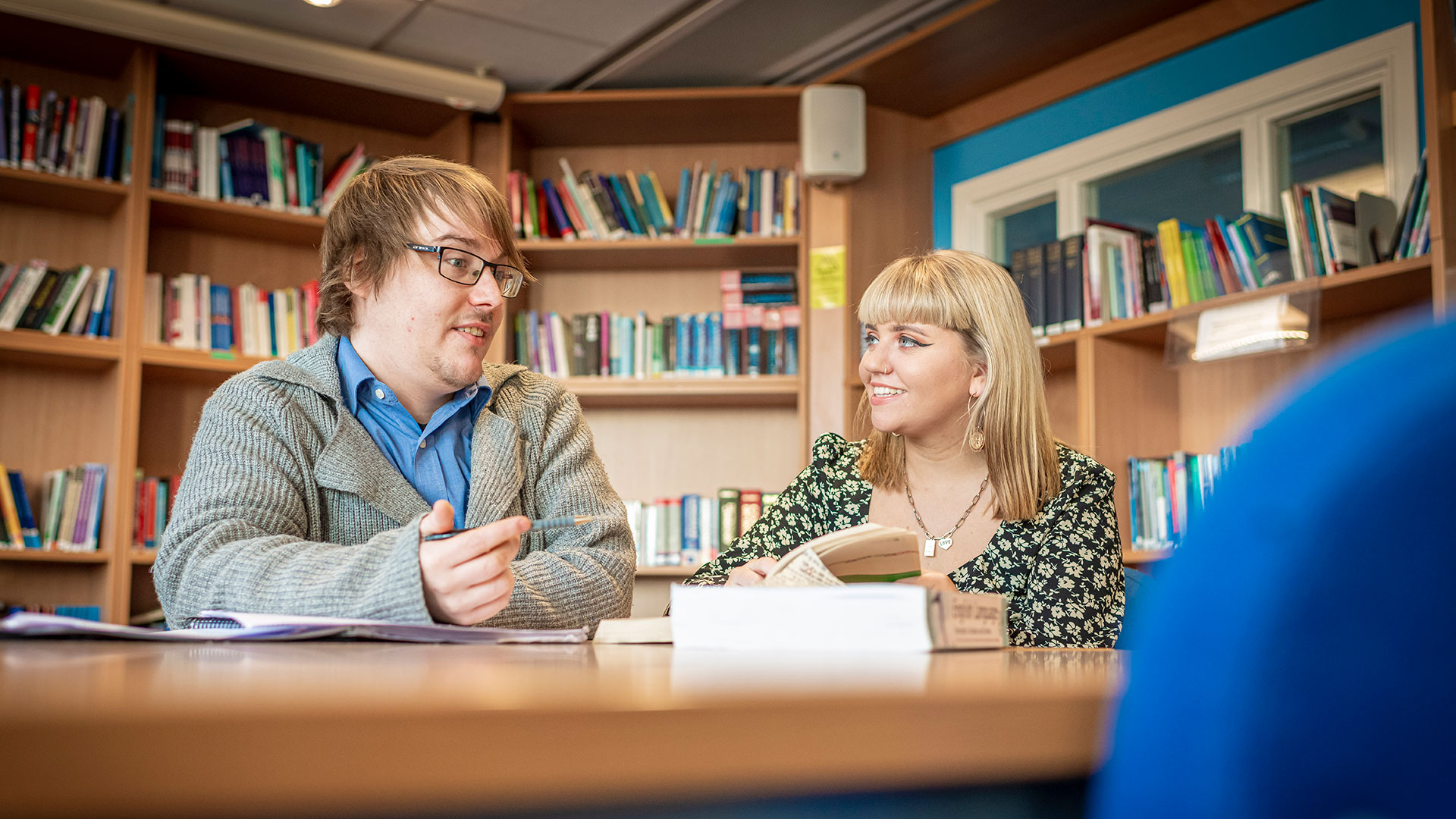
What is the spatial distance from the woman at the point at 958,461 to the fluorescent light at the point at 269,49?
2.21 metres

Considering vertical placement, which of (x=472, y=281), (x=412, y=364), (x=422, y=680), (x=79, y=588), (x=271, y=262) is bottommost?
(x=79, y=588)

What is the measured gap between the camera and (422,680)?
1.49ft

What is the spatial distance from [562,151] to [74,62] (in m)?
1.66

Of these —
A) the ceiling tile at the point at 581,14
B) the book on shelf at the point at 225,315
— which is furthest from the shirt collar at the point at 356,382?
the ceiling tile at the point at 581,14

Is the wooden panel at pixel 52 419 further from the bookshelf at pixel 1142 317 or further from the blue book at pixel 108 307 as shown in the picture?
the bookshelf at pixel 1142 317

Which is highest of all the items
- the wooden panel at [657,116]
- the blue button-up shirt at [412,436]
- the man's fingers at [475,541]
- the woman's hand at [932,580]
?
the wooden panel at [657,116]

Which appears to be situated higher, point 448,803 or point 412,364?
point 412,364

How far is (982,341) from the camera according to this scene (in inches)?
84.9

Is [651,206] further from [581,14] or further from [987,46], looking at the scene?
[987,46]

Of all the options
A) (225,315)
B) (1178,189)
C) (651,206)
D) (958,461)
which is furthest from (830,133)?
(225,315)

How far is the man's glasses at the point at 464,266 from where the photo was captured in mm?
1678

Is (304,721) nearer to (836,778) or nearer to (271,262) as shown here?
(836,778)

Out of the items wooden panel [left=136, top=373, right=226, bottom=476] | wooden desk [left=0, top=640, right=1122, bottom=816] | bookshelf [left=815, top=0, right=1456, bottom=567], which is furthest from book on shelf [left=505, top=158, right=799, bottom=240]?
wooden desk [left=0, top=640, right=1122, bottom=816]

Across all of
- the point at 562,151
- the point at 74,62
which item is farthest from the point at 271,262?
the point at 562,151
